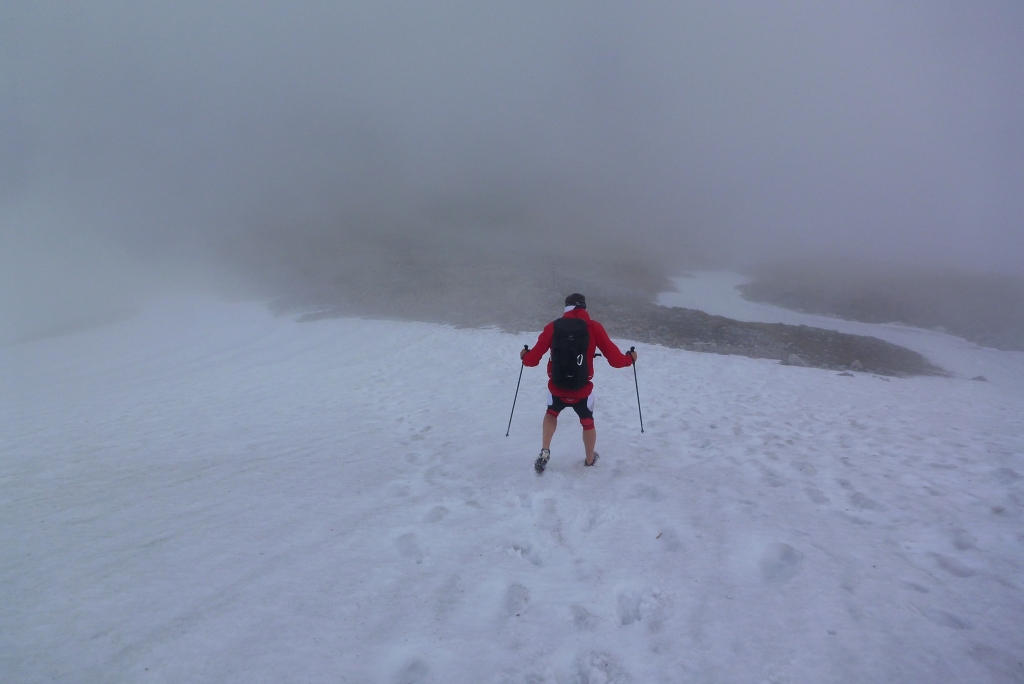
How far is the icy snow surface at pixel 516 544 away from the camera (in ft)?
11.5

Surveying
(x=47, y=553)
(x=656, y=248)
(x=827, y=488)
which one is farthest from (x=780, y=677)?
(x=656, y=248)

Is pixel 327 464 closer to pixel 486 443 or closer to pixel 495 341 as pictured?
pixel 486 443

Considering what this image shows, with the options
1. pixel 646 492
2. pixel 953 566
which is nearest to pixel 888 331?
pixel 953 566

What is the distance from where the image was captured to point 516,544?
5.02 m

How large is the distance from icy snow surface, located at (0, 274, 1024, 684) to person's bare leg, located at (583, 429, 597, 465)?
0.24 m

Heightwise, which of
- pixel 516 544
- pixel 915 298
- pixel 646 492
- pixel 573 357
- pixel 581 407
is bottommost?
pixel 516 544

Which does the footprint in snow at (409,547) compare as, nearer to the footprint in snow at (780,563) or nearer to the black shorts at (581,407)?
the black shorts at (581,407)

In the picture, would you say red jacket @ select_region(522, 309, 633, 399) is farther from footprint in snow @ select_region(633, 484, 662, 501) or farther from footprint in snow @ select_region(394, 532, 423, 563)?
footprint in snow @ select_region(394, 532, 423, 563)

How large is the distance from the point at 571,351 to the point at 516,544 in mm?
2493

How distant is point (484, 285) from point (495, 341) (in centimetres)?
1432

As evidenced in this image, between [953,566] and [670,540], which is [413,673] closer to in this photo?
[670,540]

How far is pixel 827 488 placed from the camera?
6.11m

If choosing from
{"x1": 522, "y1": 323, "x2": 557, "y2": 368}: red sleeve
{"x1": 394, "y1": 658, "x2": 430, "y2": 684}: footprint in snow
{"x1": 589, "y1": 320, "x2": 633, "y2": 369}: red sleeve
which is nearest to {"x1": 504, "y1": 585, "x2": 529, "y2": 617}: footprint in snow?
{"x1": 394, "y1": 658, "x2": 430, "y2": 684}: footprint in snow

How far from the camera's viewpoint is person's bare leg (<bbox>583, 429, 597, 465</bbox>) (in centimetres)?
668
